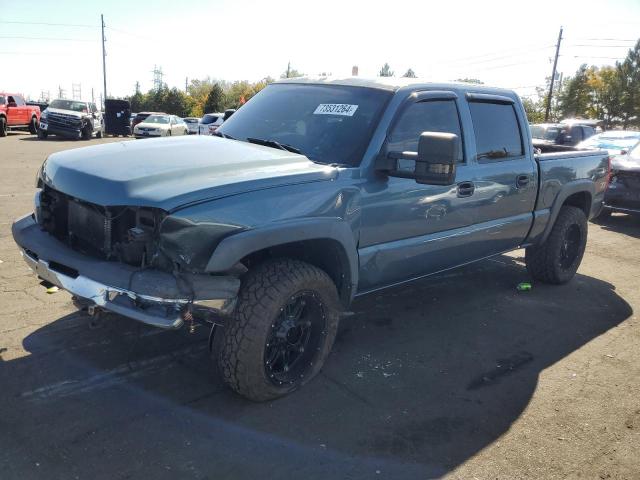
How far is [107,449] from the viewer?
2.67 meters

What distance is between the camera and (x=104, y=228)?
288 cm

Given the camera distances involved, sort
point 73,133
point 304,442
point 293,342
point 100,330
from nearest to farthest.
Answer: point 304,442 < point 293,342 < point 100,330 < point 73,133

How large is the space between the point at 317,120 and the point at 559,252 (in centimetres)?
324

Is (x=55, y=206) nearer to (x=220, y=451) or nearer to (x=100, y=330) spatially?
(x=100, y=330)

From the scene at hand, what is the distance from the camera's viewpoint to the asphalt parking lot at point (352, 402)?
2.69 m

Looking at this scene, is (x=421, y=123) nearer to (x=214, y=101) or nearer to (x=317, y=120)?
(x=317, y=120)

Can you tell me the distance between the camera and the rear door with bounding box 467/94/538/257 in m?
4.33

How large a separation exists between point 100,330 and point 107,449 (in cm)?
141

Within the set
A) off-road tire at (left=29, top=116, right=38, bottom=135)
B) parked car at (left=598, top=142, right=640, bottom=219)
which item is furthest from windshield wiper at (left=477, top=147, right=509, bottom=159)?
off-road tire at (left=29, top=116, right=38, bottom=135)

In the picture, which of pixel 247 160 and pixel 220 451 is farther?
pixel 247 160

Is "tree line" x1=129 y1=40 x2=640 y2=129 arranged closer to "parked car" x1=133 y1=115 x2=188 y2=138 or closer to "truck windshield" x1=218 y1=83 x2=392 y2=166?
"parked car" x1=133 y1=115 x2=188 y2=138

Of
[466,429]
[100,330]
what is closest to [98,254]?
[100,330]

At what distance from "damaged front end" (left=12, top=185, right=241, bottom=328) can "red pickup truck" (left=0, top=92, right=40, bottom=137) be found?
2361 centimetres

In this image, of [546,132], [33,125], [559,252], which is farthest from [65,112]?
[559,252]
